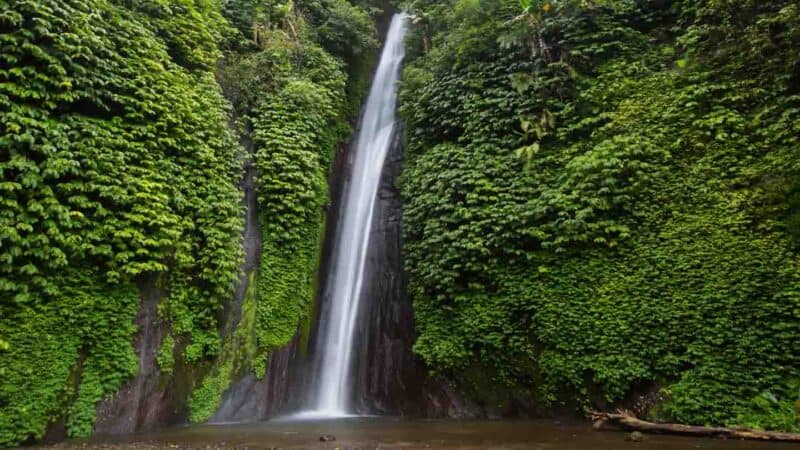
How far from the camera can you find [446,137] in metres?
11.5

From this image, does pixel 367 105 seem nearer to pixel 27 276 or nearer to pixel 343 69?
pixel 343 69

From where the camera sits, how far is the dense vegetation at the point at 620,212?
6.88 metres

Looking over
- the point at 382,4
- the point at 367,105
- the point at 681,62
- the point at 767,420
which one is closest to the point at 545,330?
the point at 767,420

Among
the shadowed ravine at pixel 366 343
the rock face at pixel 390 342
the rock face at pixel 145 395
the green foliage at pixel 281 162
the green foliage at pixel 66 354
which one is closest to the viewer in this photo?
the green foliage at pixel 66 354

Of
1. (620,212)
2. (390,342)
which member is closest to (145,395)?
(390,342)

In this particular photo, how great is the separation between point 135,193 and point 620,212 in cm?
816

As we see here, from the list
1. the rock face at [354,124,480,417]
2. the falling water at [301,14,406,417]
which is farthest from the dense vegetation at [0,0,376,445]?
the rock face at [354,124,480,417]

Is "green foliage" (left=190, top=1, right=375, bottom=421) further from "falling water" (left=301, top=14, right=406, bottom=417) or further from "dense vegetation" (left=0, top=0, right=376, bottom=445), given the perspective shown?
"falling water" (left=301, top=14, right=406, bottom=417)

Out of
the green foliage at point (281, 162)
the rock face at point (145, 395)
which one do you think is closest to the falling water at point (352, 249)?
the green foliage at point (281, 162)

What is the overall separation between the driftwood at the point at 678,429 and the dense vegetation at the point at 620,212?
0.42 meters

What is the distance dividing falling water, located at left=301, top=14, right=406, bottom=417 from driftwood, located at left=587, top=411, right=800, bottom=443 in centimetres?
509

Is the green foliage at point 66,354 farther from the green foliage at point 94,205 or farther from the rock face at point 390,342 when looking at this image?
the rock face at point 390,342

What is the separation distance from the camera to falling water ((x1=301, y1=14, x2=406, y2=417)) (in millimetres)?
10267

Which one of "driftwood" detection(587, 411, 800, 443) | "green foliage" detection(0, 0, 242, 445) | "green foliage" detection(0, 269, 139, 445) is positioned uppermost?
"green foliage" detection(0, 0, 242, 445)
